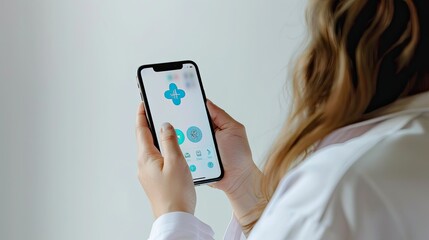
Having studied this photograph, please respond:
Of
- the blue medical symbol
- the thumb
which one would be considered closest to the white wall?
the blue medical symbol

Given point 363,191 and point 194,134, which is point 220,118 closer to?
point 194,134

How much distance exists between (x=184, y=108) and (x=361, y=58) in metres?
0.52

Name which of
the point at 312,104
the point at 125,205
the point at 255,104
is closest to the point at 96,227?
the point at 125,205

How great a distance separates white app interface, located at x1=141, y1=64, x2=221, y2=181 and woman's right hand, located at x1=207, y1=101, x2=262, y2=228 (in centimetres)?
1

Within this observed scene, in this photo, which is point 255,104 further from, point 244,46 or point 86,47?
point 86,47

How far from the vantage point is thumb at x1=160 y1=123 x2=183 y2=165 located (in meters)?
0.78

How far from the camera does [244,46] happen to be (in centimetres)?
143

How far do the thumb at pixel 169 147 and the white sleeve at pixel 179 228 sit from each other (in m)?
0.09

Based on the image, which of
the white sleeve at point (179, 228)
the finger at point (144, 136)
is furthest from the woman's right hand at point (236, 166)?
the white sleeve at point (179, 228)

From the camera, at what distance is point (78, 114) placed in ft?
5.16

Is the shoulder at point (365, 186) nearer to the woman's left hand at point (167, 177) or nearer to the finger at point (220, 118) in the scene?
the woman's left hand at point (167, 177)

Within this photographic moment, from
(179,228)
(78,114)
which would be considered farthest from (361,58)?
(78,114)

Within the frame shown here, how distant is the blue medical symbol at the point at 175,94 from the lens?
102cm

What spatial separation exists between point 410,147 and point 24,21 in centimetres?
120
